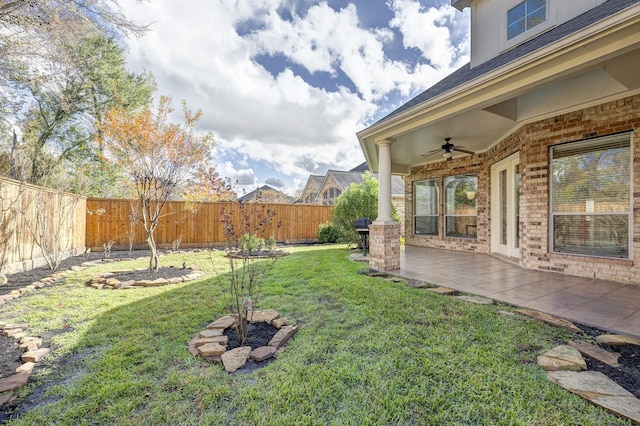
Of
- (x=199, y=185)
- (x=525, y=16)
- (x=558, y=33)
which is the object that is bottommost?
(x=199, y=185)

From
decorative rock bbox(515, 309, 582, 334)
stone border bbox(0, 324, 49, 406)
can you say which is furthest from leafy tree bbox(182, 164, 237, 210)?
decorative rock bbox(515, 309, 582, 334)

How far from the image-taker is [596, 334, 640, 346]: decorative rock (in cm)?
231

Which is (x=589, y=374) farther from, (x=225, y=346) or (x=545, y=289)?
(x=225, y=346)

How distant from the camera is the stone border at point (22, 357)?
186 centimetres

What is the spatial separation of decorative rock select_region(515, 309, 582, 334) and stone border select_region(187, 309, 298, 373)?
245 centimetres

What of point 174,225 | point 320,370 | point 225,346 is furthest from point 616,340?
point 174,225

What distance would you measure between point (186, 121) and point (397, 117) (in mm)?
5181

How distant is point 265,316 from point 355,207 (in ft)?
19.1

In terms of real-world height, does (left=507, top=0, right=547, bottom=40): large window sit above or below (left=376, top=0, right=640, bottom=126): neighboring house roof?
above

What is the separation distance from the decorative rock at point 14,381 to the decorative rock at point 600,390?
3.58 m

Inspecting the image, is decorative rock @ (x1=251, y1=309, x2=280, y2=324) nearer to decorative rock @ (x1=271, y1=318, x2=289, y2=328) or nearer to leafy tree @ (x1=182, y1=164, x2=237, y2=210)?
decorative rock @ (x1=271, y1=318, x2=289, y2=328)

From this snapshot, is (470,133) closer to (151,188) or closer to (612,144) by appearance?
(612,144)

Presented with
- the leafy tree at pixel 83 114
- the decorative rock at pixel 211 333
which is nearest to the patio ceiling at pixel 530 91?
the decorative rock at pixel 211 333

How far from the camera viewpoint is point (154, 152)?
18.4 feet
